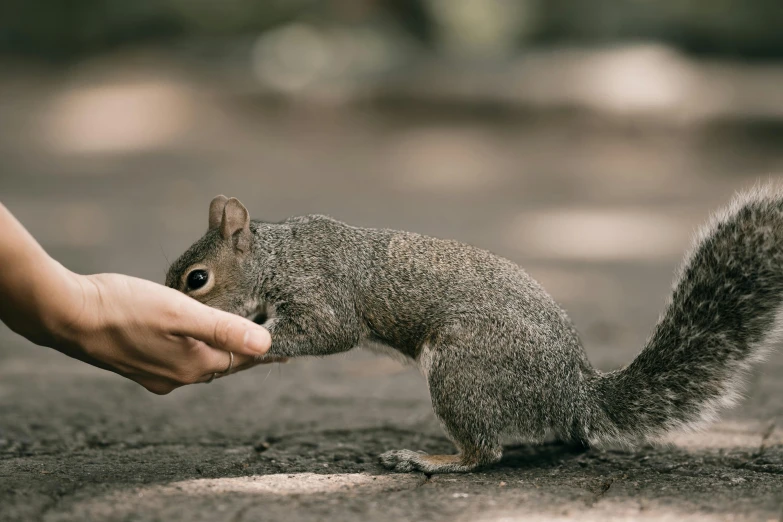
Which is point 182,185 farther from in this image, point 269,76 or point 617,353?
point 617,353

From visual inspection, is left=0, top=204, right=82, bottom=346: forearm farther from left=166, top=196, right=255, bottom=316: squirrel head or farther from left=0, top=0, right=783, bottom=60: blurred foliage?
left=0, top=0, right=783, bottom=60: blurred foliage

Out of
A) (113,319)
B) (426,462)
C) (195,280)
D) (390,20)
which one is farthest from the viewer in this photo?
(390,20)

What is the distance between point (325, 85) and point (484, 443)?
10.4 metres

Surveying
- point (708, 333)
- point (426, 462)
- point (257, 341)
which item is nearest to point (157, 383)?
point (257, 341)

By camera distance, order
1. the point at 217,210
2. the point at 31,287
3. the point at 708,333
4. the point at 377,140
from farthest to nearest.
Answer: the point at 377,140
the point at 217,210
the point at 708,333
the point at 31,287

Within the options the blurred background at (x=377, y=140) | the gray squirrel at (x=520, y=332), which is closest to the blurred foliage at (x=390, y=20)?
the blurred background at (x=377, y=140)

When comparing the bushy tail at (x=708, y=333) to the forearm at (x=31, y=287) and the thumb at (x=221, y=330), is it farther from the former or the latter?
the forearm at (x=31, y=287)

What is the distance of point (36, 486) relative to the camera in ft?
7.63

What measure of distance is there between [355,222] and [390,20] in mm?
7880

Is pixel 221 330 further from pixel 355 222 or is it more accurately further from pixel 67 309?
pixel 355 222

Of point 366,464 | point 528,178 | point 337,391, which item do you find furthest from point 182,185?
point 366,464

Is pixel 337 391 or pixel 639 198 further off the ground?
pixel 639 198

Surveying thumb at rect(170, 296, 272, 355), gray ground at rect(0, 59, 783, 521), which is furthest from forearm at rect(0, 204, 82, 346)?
gray ground at rect(0, 59, 783, 521)

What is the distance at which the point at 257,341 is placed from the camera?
248 cm
